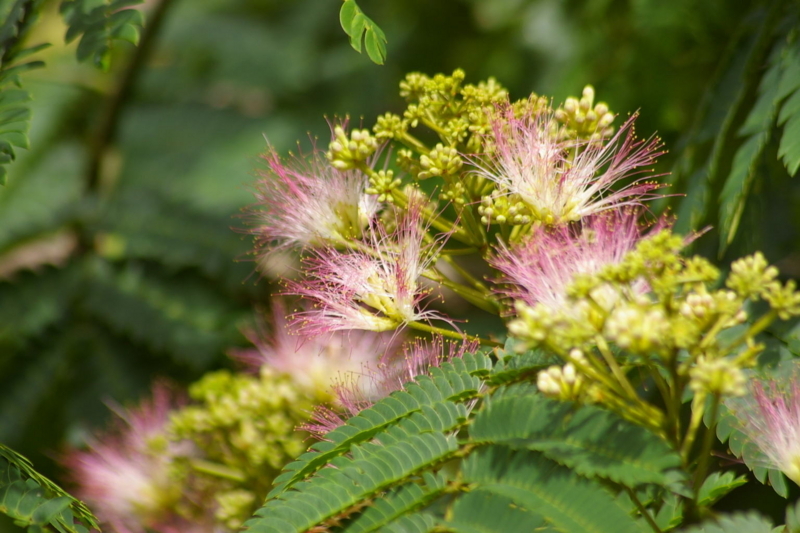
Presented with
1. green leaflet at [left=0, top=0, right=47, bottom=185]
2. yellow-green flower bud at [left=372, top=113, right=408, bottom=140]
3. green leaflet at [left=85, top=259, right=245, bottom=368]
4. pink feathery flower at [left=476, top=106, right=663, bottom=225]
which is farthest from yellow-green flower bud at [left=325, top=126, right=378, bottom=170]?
green leaflet at [left=85, top=259, right=245, bottom=368]

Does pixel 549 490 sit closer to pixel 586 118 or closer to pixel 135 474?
pixel 586 118

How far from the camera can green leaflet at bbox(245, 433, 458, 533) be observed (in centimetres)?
142

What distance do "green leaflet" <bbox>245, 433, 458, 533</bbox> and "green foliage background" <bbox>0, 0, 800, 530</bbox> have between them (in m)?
0.93

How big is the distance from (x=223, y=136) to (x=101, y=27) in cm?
338

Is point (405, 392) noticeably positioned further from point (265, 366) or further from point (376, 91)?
point (376, 91)

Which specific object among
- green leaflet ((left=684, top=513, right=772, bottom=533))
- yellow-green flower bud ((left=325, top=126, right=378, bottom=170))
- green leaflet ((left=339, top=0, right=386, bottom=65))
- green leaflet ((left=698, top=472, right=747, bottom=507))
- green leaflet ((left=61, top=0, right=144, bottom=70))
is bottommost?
green leaflet ((left=684, top=513, right=772, bottom=533))

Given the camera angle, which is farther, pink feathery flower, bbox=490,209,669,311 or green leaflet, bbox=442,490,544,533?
pink feathery flower, bbox=490,209,669,311

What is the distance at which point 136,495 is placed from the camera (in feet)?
9.70

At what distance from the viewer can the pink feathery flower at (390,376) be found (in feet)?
5.83

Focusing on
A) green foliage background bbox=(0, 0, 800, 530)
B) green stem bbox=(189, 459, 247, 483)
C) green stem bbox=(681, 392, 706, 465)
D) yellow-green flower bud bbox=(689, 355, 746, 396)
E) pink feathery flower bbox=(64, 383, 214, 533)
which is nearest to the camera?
yellow-green flower bud bbox=(689, 355, 746, 396)

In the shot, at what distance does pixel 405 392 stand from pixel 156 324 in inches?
104

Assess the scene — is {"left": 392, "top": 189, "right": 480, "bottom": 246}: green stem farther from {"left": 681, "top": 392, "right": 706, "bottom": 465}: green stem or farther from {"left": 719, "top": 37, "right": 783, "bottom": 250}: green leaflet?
{"left": 719, "top": 37, "right": 783, "bottom": 250}: green leaflet

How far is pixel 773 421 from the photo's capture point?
1.58 meters

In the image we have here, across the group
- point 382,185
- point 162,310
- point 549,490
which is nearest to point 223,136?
point 162,310
